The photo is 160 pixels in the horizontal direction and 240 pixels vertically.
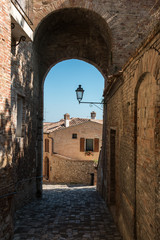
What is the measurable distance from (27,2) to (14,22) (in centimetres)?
342

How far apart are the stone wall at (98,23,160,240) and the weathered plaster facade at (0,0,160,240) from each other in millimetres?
15

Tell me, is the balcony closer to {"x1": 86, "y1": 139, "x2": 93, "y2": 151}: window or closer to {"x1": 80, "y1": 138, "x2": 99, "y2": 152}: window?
{"x1": 80, "y1": 138, "x2": 99, "y2": 152}: window

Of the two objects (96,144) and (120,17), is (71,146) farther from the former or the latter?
(120,17)

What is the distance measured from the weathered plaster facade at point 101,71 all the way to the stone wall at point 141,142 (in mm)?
15

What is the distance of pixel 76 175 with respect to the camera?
18.8 metres

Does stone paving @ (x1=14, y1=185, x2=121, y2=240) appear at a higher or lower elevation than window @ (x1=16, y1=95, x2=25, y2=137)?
lower

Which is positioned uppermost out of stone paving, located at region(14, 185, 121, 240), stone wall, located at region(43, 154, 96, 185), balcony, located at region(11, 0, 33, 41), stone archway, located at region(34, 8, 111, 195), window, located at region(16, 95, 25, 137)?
stone archway, located at region(34, 8, 111, 195)

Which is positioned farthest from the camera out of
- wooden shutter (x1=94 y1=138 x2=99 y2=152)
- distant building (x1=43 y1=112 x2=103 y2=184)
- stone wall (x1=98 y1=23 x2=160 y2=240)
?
wooden shutter (x1=94 y1=138 x2=99 y2=152)

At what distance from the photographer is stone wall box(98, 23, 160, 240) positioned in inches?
103

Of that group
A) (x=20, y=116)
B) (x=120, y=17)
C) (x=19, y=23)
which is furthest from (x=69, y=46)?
(x=19, y=23)

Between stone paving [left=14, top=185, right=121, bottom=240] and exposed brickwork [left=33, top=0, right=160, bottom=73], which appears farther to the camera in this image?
exposed brickwork [left=33, top=0, right=160, bottom=73]

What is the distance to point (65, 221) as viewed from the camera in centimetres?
570

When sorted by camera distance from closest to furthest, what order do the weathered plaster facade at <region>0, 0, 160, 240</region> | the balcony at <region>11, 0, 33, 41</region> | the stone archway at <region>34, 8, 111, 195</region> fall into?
the weathered plaster facade at <region>0, 0, 160, 240</region> < the balcony at <region>11, 0, 33, 41</region> < the stone archway at <region>34, 8, 111, 195</region>

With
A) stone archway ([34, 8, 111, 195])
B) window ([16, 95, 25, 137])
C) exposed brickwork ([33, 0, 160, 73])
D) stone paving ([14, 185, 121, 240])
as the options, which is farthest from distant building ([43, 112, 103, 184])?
exposed brickwork ([33, 0, 160, 73])
